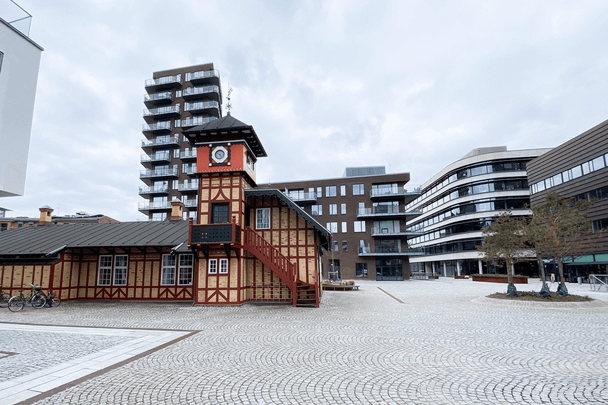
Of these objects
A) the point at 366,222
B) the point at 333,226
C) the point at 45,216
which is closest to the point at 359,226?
the point at 366,222

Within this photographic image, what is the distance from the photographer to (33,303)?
58.5 ft

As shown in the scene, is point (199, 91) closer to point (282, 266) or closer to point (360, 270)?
point (360, 270)

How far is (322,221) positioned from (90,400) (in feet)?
150

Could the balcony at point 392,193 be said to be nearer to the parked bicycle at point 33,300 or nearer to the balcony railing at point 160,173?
the balcony railing at point 160,173

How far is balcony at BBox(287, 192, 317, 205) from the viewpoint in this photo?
51000 millimetres

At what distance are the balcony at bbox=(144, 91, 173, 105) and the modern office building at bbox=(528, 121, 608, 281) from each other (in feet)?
186

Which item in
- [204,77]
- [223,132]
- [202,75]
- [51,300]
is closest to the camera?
[51,300]

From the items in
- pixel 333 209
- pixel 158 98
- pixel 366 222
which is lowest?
pixel 366 222

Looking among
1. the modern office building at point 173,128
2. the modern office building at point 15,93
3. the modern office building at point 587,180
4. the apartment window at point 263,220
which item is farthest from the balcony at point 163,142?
the modern office building at point 587,180

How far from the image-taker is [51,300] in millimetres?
18203

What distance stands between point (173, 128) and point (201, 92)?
7891mm

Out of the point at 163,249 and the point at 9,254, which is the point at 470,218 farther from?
the point at 9,254

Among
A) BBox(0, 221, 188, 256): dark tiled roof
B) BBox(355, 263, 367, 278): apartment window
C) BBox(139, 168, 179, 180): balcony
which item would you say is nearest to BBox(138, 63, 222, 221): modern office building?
BBox(139, 168, 179, 180): balcony

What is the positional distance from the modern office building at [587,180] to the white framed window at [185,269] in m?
34.4
